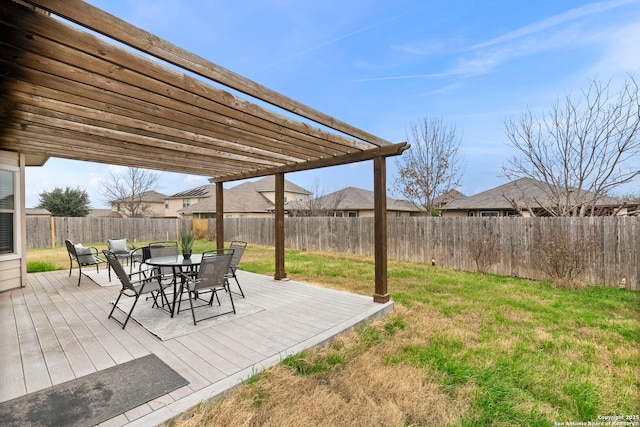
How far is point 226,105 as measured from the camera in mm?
2852

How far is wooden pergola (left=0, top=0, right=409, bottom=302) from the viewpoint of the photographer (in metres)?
1.86

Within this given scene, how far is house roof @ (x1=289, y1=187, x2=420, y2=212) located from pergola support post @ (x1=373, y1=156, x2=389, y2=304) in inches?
561

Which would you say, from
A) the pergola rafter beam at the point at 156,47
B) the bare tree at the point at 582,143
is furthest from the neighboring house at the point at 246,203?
the pergola rafter beam at the point at 156,47

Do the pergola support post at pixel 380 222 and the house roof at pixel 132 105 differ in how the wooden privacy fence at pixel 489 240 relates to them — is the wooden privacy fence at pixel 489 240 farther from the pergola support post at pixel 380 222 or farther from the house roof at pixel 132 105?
the house roof at pixel 132 105

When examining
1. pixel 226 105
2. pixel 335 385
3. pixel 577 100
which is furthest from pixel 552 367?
pixel 577 100

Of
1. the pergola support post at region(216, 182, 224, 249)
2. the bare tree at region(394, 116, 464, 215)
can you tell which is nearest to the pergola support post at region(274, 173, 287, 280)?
the pergola support post at region(216, 182, 224, 249)

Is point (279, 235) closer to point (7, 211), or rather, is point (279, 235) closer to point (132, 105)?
point (132, 105)

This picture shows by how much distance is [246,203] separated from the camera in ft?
81.4

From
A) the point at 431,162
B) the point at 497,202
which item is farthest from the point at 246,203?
the point at 497,202

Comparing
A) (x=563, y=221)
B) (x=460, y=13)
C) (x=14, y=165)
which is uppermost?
(x=460, y=13)

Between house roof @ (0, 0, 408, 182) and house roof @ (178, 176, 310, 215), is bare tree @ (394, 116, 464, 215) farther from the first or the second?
house roof @ (178, 176, 310, 215)

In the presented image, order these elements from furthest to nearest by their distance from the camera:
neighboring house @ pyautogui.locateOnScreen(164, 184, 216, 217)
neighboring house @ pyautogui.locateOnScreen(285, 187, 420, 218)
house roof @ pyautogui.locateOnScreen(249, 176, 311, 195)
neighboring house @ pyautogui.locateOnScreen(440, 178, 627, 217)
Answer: neighboring house @ pyautogui.locateOnScreen(164, 184, 216, 217)
house roof @ pyautogui.locateOnScreen(249, 176, 311, 195)
neighboring house @ pyautogui.locateOnScreen(285, 187, 420, 218)
neighboring house @ pyautogui.locateOnScreen(440, 178, 627, 217)

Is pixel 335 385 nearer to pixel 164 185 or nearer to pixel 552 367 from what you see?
pixel 552 367

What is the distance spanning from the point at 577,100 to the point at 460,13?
13.9 ft
